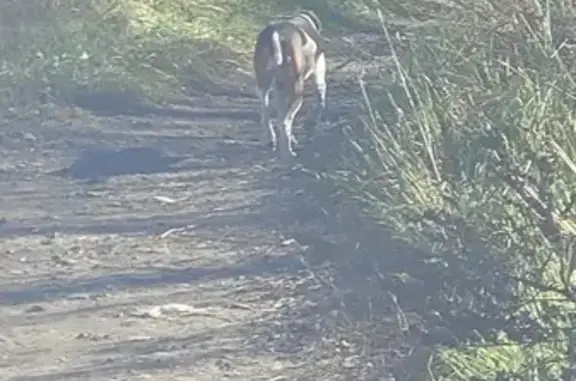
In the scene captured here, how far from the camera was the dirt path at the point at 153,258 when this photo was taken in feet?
24.8

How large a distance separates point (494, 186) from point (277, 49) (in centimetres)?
519

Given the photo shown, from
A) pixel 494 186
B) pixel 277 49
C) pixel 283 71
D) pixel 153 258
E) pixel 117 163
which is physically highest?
pixel 494 186

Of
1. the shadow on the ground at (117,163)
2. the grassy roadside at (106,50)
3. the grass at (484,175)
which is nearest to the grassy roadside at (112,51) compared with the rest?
the grassy roadside at (106,50)

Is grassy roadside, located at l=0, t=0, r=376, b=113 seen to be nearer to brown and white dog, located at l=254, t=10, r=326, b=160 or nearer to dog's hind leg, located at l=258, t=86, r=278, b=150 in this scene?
dog's hind leg, located at l=258, t=86, r=278, b=150

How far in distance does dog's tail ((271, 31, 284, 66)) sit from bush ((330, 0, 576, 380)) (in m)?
3.19

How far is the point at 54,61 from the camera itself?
49.9 feet

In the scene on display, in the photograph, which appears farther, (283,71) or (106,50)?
(106,50)

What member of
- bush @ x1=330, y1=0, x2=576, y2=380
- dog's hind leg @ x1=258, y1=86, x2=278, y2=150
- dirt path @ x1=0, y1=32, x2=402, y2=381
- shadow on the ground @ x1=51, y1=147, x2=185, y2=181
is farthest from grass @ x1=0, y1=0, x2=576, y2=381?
shadow on the ground @ x1=51, y1=147, x2=185, y2=181

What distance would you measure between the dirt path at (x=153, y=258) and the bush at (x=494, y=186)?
2.15ft

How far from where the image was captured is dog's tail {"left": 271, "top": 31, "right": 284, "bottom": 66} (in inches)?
469

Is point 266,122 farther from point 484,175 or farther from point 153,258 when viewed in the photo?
point 484,175

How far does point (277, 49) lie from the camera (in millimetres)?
11961

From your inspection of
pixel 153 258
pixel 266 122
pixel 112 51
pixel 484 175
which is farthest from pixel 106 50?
pixel 484 175

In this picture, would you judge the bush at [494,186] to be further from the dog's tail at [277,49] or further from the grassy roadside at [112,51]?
the grassy roadside at [112,51]
